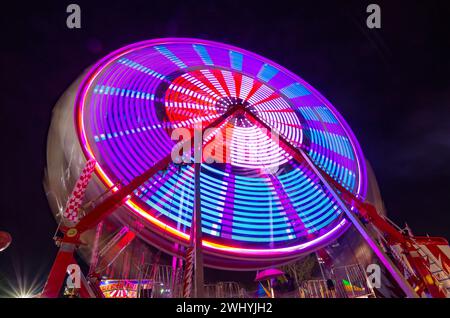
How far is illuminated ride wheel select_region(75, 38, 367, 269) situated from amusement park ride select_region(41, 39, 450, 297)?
46 millimetres

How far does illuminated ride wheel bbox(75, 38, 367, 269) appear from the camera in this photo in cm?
967

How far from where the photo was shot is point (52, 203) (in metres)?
9.80

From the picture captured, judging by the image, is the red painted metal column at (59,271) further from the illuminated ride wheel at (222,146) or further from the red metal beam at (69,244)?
the illuminated ride wheel at (222,146)

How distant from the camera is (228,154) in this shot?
1340 centimetres

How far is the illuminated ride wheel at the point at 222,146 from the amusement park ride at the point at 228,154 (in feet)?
0.15

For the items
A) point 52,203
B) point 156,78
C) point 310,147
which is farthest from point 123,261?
point 310,147

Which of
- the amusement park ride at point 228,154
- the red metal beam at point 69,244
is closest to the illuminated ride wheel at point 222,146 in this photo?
the amusement park ride at point 228,154

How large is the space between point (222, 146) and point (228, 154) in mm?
498

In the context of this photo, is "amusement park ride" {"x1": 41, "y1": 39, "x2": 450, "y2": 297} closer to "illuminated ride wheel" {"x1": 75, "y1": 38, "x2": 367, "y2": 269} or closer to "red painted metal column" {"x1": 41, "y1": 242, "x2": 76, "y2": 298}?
"illuminated ride wheel" {"x1": 75, "y1": 38, "x2": 367, "y2": 269}

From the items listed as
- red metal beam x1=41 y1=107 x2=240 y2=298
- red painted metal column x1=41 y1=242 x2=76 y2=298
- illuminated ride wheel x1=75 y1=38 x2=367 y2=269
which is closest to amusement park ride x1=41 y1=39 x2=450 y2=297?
illuminated ride wheel x1=75 y1=38 x2=367 y2=269

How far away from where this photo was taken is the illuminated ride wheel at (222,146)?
31.7 feet

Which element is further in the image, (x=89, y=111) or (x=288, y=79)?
(x=288, y=79)
